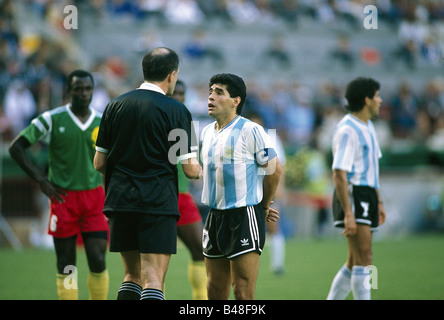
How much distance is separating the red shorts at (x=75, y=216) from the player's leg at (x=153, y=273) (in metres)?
1.83

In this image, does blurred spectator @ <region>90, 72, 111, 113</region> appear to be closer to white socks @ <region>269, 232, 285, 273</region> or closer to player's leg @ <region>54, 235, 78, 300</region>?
white socks @ <region>269, 232, 285, 273</region>

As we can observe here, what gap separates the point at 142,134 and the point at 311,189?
41.5ft

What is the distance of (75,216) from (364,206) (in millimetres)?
3001

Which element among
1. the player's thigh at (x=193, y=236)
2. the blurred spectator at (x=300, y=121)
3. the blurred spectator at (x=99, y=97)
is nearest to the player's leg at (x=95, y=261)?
the player's thigh at (x=193, y=236)

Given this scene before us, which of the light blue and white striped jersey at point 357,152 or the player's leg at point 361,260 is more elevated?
the light blue and white striped jersey at point 357,152

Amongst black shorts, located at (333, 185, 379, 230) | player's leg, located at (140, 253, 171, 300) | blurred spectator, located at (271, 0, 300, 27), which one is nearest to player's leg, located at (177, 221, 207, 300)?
black shorts, located at (333, 185, 379, 230)

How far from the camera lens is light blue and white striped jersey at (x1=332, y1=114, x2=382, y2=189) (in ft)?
22.6

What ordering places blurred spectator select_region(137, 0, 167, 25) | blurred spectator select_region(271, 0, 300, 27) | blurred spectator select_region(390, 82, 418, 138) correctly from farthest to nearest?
blurred spectator select_region(271, 0, 300, 27), blurred spectator select_region(137, 0, 167, 25), blurred spectator select_region(390, 82, 418, 138)

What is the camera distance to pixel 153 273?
5.32m

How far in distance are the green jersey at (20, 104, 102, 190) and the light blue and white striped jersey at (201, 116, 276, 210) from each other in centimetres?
194

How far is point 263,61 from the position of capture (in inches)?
878

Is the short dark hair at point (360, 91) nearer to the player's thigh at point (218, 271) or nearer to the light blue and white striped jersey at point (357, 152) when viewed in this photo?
the light blue and white striped jersey at point (357, 152)

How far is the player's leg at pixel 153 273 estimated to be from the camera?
5.27 meters

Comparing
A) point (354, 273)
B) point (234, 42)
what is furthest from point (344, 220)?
point (234, 42)
